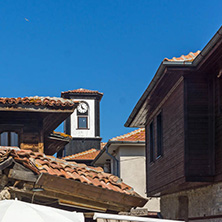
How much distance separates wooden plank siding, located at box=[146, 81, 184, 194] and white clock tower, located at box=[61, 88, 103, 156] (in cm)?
3051

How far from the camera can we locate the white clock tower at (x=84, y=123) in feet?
154

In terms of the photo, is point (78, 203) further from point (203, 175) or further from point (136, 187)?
point (136, 187)

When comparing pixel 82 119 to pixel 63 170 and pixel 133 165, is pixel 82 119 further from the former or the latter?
pixel 63 170

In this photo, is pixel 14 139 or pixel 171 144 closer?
pixel 171 144

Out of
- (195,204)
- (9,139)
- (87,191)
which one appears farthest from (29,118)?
(87,191)

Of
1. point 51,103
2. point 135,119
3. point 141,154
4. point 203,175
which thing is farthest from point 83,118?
point 203,175

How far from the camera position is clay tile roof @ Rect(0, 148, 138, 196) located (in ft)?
31.1

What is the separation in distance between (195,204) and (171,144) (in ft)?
5.78

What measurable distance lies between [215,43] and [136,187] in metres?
15.7

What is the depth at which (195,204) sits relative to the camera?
14.3 meters

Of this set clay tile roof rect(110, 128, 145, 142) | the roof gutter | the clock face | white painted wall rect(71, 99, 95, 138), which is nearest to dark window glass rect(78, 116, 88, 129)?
white painted wall rect(71, 99, 95, 138)

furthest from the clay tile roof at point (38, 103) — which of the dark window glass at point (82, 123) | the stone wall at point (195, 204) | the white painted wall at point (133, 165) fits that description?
the dark window glass at point (82, 123)

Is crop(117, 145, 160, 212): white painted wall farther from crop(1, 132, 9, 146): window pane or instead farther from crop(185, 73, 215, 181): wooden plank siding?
crop(185, 73, 215, 181): wooden plank siding

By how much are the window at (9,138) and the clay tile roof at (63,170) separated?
5787 mm
